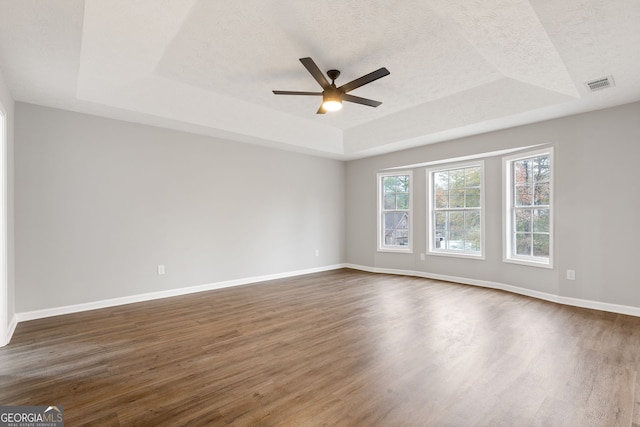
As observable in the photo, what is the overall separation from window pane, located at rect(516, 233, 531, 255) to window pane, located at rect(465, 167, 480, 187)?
112 cm

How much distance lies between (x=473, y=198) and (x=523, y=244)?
44.0 inches

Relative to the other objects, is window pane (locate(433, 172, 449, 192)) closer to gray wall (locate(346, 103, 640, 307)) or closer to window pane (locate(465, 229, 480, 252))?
gray wall (locate(346, 103, 640, 307))

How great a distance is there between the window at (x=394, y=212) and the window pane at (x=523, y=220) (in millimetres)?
1906

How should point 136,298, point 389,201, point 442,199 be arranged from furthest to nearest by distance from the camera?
point 389,201
point 442,199
point 136,298

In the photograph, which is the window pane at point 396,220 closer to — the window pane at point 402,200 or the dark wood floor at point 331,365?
the window pane at point 402,200

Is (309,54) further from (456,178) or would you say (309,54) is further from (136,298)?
(136,298)

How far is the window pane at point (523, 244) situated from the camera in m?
4.83

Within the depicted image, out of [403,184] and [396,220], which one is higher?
[403,184]

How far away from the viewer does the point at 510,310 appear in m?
3.93

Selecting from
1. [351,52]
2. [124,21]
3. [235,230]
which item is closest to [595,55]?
[351,52]

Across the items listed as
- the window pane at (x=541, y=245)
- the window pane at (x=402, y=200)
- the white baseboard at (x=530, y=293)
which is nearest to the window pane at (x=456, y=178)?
the window pane at (x=402, y=200)

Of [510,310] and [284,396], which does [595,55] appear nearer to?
[510,310]

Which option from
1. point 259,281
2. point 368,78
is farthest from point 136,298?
point 368,78

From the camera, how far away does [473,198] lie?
555cm
